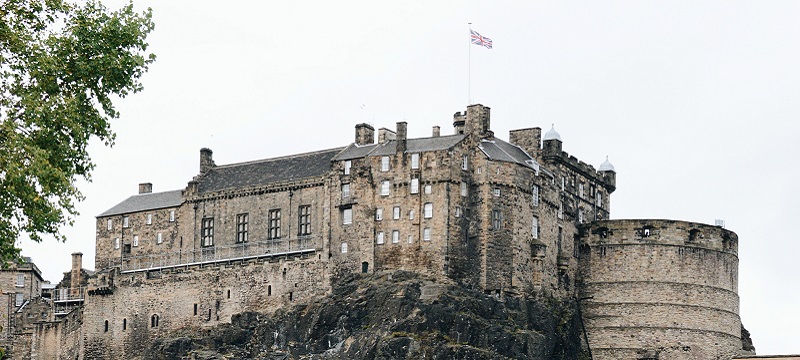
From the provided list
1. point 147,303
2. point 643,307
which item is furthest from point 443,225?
point 147,303

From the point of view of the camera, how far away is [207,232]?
100m

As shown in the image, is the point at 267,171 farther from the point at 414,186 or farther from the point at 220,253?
the point at 414,186

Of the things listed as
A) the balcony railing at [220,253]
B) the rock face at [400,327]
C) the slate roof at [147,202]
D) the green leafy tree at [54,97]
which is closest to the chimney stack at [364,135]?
the balcony railing at [220,253]

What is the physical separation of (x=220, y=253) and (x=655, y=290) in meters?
29.6

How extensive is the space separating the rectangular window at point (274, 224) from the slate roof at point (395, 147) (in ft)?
19.7

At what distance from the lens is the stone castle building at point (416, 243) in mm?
89062

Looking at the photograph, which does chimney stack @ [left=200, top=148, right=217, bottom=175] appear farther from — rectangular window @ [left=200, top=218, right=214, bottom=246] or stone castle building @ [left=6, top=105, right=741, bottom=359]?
rectangular window @ [left=200, top=218, right=214, bottom=246]

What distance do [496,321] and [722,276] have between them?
19310 millimetres

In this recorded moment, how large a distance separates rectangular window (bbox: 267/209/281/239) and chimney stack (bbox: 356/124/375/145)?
285 inches

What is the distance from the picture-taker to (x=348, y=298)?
291 ft

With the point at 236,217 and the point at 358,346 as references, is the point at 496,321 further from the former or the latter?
the point at 236,217

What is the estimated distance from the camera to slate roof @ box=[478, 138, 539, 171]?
3558 inches

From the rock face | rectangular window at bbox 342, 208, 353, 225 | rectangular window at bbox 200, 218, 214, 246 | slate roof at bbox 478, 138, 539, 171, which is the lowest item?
the rock face

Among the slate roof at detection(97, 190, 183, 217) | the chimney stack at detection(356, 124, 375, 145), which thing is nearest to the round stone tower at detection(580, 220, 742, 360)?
the chimney stack at detection(356, 124, 375, 145)
